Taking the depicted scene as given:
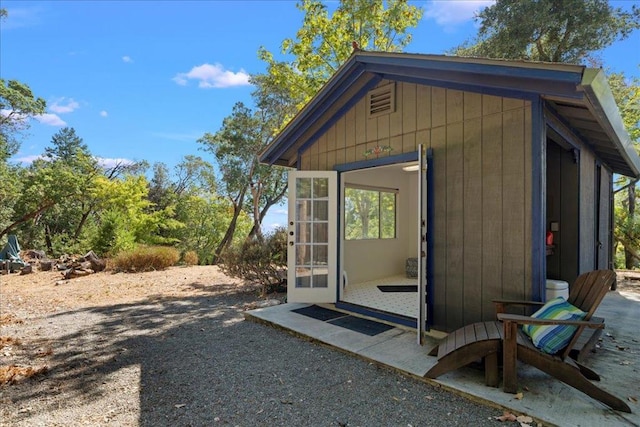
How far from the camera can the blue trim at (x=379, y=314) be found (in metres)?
4.02

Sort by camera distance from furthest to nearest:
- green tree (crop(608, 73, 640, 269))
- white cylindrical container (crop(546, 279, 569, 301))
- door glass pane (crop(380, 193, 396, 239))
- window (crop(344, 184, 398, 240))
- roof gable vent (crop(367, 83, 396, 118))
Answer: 1. green tree (crop(608, 73, 640, 269))
2. door glass pane (crop(380, 193, 396, 239))
3. window (crop(344, 184, 398, 240))
4. roof gable vent (crop(367, 83, 396, 118))
5. white cylindrical container (crop(546, 279, 569, 301))

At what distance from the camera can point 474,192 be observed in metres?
3.48

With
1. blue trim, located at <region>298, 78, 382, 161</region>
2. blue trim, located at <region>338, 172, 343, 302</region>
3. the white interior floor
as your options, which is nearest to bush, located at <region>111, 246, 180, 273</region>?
the white interior floor

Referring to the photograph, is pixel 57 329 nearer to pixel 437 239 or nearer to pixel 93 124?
pixel 437 239

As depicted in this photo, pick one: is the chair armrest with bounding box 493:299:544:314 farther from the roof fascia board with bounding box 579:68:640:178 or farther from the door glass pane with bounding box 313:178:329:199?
the door glass pane with bounding box 313:178:329:199

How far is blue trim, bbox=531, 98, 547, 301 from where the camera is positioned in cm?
303

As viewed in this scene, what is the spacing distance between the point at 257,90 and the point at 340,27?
4.43 meters

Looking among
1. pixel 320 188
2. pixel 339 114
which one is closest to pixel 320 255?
pixel 320 188

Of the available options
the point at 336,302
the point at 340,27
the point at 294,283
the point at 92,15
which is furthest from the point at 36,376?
the point at 340,27

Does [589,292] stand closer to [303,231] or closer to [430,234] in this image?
[430,234]

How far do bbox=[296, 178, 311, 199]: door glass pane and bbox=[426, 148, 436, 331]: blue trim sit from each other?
188cm

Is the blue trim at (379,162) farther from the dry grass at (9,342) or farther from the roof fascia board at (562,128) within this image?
the dry grass at (9,342)

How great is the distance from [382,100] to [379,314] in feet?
9.21

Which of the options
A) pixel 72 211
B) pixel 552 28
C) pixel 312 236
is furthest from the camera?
pixel 72 211
